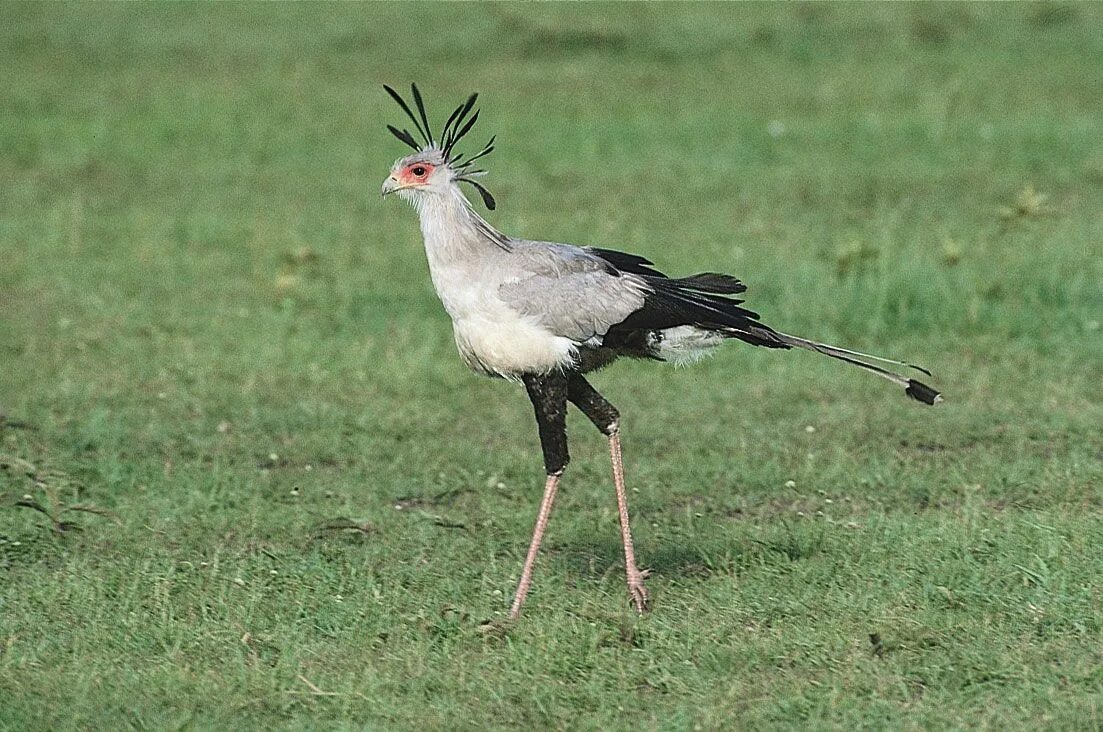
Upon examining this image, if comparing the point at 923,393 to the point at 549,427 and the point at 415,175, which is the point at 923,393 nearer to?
the point at 549,427

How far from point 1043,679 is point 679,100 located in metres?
9.39

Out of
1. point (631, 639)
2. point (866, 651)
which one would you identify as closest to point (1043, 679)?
point (866, 651)

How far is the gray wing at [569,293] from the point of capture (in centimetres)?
488

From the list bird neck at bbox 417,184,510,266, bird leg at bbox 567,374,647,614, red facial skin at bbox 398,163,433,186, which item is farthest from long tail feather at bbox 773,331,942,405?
red facial skin at bbox 398,163,433,186

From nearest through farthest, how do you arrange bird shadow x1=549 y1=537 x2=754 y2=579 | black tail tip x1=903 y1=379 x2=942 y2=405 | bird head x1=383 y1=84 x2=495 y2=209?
black tail tip x1=903 y1=379 x2=942 y2=405 → bird head x1=383 y1=84 x2=495 y2=209 → bird shadow x1=549 y1=537 x2=754 y2=579

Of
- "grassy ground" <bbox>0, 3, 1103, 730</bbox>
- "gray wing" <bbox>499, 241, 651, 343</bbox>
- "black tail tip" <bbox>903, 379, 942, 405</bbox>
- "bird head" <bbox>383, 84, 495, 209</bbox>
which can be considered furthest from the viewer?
"bird head" <bbox>383, 84, 495, 209</bbox>

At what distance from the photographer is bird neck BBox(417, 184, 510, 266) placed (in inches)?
195

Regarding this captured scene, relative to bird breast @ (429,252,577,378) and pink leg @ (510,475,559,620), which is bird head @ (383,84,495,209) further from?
pink leg @ (510,475,559,620)

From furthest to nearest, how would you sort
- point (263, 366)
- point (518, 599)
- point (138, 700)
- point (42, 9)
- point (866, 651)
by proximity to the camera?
point (42, 9), point (263, 366), point (518, 599), point (866, 651), point (138, 700)

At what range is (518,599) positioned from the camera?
485 cm

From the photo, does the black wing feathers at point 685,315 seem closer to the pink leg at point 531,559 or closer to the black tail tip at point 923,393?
the black tail tip at point 923,393

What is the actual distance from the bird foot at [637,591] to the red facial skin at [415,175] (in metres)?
1.39

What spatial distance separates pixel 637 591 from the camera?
16.3 ft

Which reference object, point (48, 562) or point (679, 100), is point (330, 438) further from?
point (679, 100)
